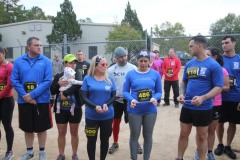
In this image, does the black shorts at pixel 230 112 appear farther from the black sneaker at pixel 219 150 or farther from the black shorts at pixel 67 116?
the black shorts at pixel 67 116

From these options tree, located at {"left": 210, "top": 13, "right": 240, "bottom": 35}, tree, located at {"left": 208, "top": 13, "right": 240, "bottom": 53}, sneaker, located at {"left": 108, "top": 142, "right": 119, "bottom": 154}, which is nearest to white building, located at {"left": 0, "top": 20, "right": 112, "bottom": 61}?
sneaker, located at {"left": 108, "top": 142, "right": 119, "bottom": 154}

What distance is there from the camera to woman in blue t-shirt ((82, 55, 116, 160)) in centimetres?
415

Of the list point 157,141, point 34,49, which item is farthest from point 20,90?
point 157,141

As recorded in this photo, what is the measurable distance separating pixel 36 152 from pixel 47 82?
1.61 metres

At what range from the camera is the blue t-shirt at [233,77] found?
15.9ft

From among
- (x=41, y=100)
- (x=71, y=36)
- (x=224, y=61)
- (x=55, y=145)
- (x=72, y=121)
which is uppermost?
(x=71, y=36)

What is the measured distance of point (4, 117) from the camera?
16.0 ft

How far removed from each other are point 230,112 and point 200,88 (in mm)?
1321

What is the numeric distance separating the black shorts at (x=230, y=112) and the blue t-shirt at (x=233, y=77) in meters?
0.10

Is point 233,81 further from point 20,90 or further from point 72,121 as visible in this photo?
point 20,90

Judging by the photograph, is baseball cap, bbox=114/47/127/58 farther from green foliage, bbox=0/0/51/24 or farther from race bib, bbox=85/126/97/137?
green foliage, bbox=0/0/51/24

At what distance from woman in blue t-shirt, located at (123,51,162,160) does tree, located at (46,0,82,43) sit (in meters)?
19.9

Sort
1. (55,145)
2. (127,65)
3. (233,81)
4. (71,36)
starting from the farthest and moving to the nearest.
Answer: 1. (71,36)
2. (55,145)
3. (127,65)
4. (233,81)

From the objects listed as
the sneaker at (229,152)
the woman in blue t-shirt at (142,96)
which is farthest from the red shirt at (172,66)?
the woman in blue t-shirt at (142,96)
